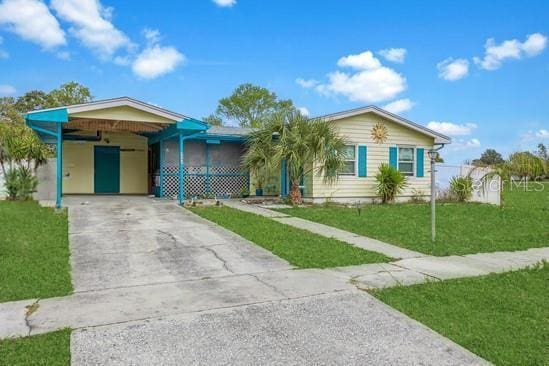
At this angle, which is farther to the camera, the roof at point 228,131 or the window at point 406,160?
the window at point 406,160

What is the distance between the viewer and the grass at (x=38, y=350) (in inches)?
124

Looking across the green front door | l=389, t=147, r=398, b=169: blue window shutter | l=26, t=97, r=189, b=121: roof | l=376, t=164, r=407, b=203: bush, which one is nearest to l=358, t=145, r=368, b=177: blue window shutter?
l=376, t=164, r=407, b=203: bush

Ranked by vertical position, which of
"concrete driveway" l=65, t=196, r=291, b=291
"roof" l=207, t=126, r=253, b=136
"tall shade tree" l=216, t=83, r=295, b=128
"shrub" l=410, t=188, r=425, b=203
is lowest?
"concrete driveway" l=65, t=196, r=291, b=291

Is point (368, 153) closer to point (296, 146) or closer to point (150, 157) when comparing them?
point (296, 146)

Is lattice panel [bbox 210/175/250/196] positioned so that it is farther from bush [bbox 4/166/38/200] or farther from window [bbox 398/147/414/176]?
bush [bbox 4/166/38/200]

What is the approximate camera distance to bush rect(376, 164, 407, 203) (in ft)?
50.6

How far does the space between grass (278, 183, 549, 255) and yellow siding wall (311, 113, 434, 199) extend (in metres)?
1.31

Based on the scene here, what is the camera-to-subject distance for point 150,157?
18156mm

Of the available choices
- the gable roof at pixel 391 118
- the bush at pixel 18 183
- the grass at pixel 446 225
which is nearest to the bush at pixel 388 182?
the grass at pixel 446 225

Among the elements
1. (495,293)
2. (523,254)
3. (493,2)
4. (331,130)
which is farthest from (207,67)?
(495,293)

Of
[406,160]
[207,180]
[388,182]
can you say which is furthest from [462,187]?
[207,180]

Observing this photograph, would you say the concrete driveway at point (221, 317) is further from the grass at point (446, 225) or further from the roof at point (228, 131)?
the roof at point (228, 131)

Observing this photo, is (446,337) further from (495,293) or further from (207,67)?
(207,67)

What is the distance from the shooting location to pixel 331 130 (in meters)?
14.1
